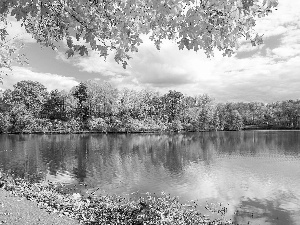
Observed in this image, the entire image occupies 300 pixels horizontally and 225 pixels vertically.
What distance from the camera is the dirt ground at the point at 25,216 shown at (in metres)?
11.0

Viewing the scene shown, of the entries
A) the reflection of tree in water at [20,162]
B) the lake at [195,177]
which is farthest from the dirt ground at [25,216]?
the reflection of tree in water at [20,162]

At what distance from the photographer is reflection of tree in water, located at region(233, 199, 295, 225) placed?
18.4m

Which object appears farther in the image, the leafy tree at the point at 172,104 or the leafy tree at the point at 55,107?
the leafy tree at the point at 172,104

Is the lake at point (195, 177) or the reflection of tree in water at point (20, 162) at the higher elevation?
the reflection of tree in water at point (20, 162)

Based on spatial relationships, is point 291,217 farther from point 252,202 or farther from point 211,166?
Answer: point 211,166

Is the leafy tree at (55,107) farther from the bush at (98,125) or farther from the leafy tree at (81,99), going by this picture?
the bush at (98,125)

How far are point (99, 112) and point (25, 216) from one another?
356 feet

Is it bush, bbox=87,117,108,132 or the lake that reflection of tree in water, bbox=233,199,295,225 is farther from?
bush, bbox=87,117,108,132

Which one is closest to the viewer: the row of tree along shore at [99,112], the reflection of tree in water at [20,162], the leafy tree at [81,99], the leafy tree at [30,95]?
the reflection of tree in water at [20,162]

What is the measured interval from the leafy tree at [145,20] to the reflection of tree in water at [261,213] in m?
14.7

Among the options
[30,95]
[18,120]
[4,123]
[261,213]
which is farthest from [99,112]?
[261,213]

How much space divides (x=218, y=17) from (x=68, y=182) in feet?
83.0

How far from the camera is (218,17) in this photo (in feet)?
20.9

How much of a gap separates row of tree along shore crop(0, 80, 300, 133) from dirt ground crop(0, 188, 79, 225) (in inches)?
3644
